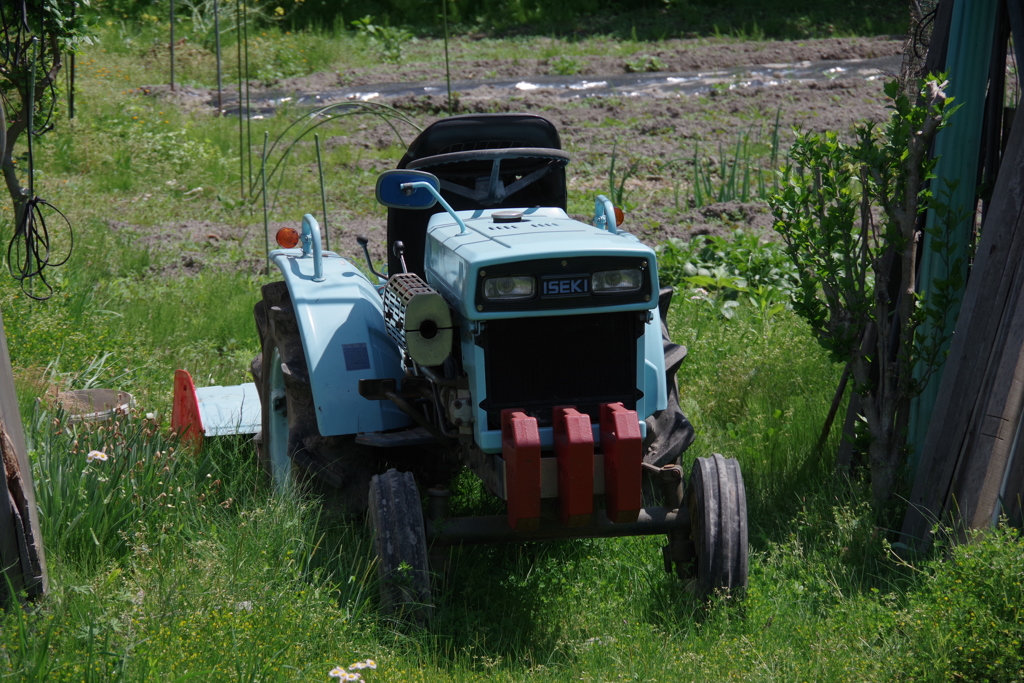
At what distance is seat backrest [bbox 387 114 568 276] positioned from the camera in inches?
164

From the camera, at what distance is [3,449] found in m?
3.00

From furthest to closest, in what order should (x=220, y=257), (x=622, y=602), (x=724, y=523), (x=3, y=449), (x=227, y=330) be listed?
(x=220, y=257), (x=227, y=330), (x=622, y=602), (x=724, y=523), (x=3, y=449)

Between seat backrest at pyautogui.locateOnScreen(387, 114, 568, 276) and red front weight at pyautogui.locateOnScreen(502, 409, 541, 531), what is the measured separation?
138 cm

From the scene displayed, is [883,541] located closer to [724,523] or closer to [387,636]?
[724,523]

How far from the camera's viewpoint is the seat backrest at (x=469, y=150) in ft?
13.7

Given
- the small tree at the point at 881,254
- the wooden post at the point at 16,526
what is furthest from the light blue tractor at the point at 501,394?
the wooden post at the point at 16,526

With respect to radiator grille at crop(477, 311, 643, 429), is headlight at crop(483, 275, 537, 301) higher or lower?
higher

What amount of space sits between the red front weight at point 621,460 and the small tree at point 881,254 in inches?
56.5

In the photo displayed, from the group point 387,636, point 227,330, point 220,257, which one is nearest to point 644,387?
Result: point 387,636

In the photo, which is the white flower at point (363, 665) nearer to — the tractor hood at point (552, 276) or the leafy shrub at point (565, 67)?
the tractor hood at point (552, 276)

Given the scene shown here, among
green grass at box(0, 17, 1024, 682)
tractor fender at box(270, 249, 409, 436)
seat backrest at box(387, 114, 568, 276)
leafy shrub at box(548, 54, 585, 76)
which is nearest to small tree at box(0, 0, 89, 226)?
green grass at box(0, 17, 1024, 682)

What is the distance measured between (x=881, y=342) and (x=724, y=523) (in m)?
1.24

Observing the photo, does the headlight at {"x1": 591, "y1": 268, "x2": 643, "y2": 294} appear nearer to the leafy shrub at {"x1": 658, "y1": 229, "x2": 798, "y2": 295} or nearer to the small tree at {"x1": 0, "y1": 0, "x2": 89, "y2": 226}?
the small tree at {"x1": 0, "y1": 0, "x2": 89, "y2": 226}

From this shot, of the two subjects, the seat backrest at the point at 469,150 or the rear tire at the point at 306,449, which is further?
the seat backrest at the point at 469,150
